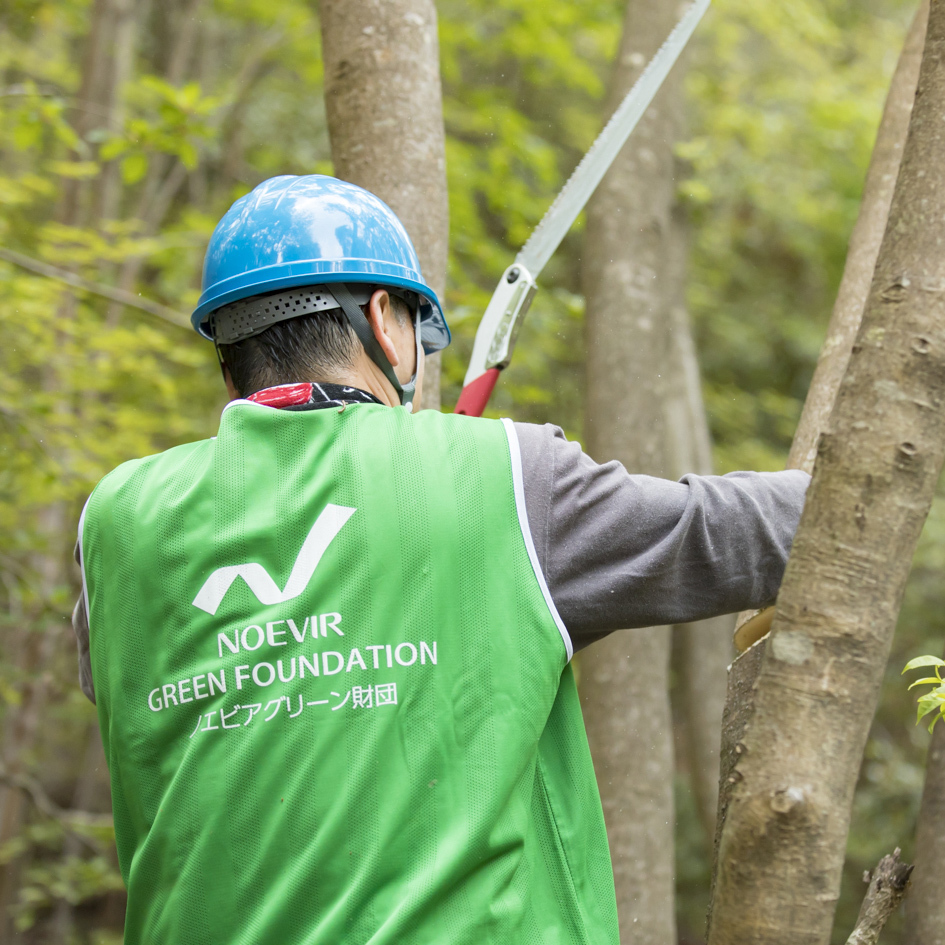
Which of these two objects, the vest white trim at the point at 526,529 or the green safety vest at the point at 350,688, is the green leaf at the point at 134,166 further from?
the vest white trim at the point at 526,529

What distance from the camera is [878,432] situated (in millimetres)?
1162

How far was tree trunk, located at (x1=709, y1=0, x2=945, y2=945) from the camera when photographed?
1.12 meters

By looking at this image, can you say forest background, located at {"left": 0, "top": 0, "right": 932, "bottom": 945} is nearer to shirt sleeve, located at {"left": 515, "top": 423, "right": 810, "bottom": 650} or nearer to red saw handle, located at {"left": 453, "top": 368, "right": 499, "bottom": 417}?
red saw handle, located at {"left": 453, "top": 368, "right": 499, "bottom": 417}

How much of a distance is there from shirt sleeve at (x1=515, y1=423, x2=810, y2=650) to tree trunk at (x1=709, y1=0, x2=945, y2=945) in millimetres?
207

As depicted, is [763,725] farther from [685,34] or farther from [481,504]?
[685,34]

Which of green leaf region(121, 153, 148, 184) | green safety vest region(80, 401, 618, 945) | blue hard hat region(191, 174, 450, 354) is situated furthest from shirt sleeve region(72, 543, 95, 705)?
green leaf region(121, 153, 148, 184)

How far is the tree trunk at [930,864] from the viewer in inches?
71.9

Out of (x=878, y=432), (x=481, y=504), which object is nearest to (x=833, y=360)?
(x=878, y=432)

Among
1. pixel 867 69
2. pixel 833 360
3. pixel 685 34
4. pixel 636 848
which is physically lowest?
pixel 636 848

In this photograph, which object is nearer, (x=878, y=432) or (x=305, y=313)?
(x=878, y=432)

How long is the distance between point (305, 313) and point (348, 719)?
2.22 feet

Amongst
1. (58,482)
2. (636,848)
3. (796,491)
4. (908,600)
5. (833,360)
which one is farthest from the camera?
(908,600)

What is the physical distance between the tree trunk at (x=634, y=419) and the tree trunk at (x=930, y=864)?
1784mm

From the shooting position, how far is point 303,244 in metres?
1.66
